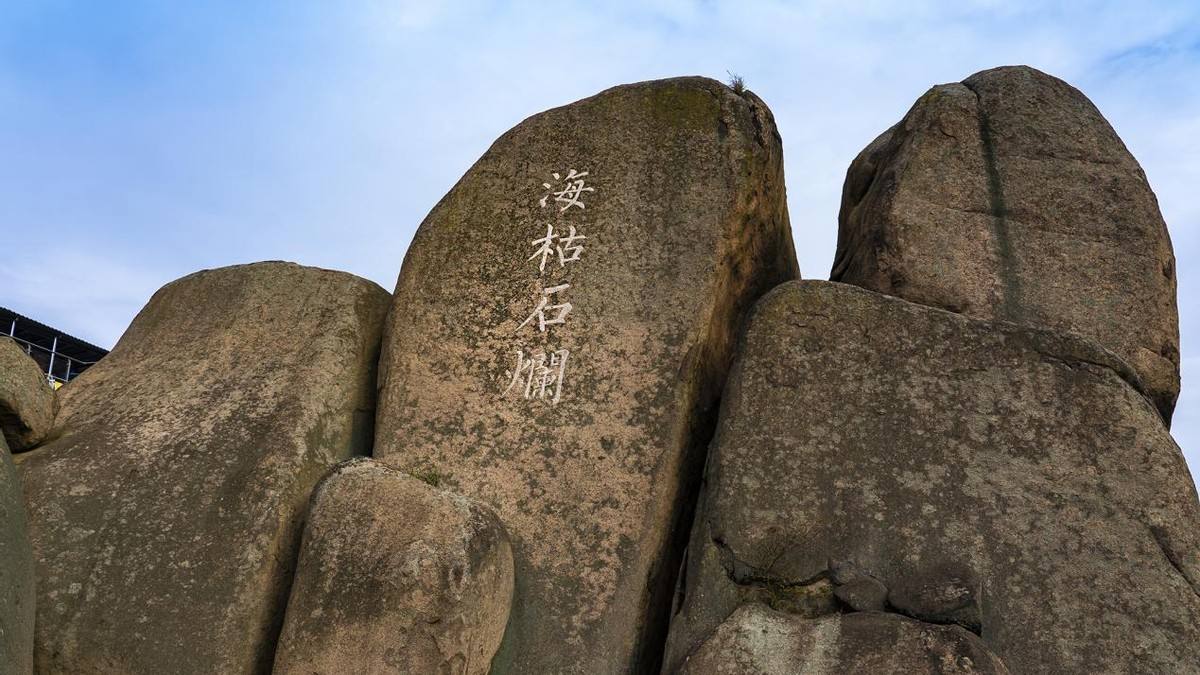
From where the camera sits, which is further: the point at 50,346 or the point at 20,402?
the point at 50,346

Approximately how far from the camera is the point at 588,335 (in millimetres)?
6855

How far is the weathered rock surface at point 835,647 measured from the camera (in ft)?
17.3

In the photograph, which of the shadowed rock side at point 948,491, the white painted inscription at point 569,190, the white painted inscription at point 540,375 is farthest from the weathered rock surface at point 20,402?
the shadowed rock side at point 948,491

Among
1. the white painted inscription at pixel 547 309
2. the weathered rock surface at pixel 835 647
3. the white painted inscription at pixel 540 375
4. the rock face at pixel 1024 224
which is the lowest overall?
the weathered rock surface at pixel 835 647

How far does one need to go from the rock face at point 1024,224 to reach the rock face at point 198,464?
3356mm

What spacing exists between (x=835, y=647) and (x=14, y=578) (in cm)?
393

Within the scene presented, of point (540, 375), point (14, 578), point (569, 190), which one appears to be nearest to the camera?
point (14, 578)

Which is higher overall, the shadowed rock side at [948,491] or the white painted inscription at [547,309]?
the white painted inscription at [547,309]

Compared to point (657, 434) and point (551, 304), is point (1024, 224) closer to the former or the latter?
point (657, 434)

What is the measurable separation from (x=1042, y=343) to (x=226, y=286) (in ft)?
16.3

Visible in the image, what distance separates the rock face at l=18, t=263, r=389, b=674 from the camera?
601cm

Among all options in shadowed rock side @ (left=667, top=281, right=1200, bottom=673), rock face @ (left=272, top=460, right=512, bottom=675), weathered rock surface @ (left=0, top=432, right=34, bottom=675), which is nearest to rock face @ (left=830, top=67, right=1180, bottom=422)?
shadowed rock side @ (left=667, top=281, right=1200, bottom=673)

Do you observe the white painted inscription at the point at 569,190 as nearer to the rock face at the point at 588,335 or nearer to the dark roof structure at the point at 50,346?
the rock face at the point at 588,335

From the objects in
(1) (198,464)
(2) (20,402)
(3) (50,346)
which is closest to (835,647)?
(1) (198,464)
